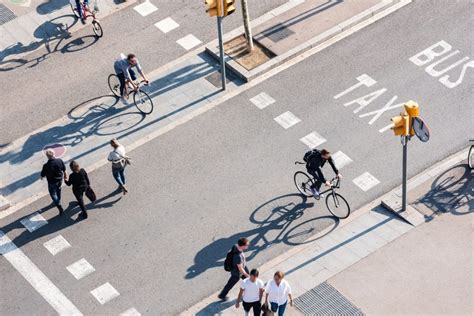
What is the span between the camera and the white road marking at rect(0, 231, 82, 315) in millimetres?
20734

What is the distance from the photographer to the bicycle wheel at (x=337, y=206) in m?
22.0

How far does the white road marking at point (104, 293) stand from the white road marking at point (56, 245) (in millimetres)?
1505

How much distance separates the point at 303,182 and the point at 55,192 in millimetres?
5582

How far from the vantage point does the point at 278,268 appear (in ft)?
69.1

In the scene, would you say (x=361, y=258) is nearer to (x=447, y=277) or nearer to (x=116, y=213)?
(x=447, y=277)

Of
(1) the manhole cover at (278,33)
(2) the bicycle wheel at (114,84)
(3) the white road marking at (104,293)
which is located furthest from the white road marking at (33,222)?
(1) the manhole cover at (278,33)

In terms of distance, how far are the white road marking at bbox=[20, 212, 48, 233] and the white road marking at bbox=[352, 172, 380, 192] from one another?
715cm

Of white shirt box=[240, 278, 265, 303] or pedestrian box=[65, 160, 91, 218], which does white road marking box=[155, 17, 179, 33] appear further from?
white shirt box=[240, 278, 265, 303]

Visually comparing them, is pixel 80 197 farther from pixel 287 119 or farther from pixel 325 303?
pixel 325 303

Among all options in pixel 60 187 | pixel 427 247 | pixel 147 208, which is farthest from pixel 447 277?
pixel 60 187

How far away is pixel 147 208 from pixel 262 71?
17.1 ft

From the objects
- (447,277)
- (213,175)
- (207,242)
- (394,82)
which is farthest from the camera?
(394,82)

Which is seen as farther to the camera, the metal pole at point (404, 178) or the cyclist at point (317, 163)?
the cyclist at point (317, 163)

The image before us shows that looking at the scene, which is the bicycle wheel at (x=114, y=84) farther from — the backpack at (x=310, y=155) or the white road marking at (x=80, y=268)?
the backpack at (x=310, y=155)
